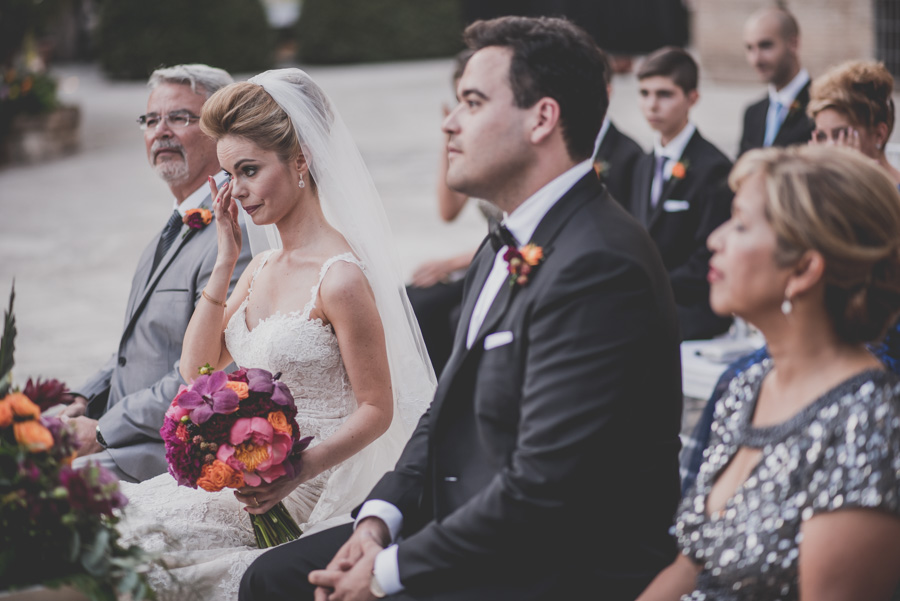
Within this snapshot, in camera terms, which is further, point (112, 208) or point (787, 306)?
point (112, 208)

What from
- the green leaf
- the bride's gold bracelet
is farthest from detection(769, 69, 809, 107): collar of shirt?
the green leaf

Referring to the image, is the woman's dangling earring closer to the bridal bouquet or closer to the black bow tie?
the black bow tie

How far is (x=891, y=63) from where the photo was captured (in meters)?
14.1

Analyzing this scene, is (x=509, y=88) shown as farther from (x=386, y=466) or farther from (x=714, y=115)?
(x=714, y=115)

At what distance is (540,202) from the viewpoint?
231 centimetres

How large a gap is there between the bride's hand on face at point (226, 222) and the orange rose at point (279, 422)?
0.73 meters

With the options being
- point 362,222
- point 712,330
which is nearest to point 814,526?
point 362,222

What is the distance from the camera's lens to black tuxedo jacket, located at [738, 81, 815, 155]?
221 inches

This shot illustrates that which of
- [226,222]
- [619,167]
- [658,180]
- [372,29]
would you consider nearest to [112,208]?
[619,167]

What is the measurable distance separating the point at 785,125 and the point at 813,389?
4302mm

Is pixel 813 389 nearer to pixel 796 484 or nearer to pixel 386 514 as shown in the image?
pixel 796 484

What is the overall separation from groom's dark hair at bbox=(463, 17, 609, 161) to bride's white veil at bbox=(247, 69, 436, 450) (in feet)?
3.55

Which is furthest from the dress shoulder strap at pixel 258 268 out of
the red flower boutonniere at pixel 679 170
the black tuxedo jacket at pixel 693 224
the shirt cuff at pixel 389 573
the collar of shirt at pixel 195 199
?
the red flower boutonniere at pixel 679 170

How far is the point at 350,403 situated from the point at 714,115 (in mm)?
13104
